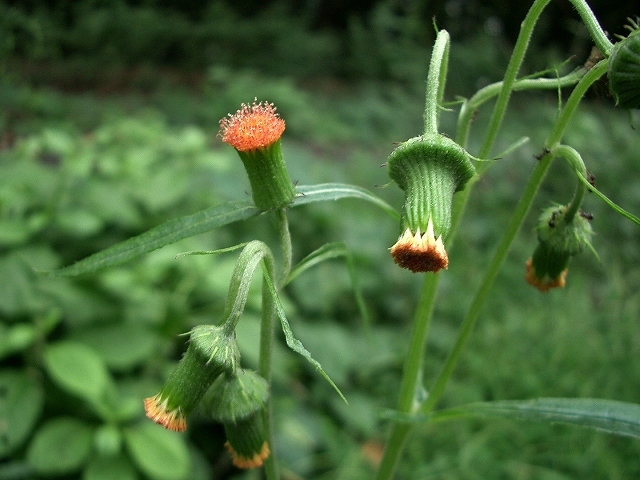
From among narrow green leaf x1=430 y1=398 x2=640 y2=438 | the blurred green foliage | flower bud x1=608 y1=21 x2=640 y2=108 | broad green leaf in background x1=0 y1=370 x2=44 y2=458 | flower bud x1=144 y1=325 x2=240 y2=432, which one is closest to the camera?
flower bud x1=608 y1=21 x2=640 y2=108

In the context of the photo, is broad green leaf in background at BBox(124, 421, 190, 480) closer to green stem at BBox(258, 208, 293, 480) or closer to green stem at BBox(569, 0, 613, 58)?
green stem at BBox(258, 208, 293, 480)

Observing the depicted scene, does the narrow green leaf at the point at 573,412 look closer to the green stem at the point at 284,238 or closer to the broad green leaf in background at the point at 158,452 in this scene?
the green stem at the point at 284,238

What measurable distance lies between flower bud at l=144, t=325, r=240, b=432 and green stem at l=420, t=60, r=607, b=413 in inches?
16.8

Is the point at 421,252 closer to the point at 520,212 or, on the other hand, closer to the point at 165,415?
the point at 520,212

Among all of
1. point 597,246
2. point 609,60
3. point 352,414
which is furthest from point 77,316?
point 597,246

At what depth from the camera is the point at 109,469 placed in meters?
2.00

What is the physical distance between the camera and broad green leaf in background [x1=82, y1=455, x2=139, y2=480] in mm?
1959

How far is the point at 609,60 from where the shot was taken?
761 mm

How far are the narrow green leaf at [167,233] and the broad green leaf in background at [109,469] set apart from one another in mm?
1290

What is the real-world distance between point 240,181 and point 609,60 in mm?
2610

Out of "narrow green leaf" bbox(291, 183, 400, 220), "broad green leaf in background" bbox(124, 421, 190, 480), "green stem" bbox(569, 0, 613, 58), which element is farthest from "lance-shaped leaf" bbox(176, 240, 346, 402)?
"broad green leaf in background" bbox(124, 421, 190, 480)

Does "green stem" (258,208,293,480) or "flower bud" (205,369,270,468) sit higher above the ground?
"green stem" (258,208,293,480)

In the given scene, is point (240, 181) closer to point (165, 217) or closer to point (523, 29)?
point (165, 217)

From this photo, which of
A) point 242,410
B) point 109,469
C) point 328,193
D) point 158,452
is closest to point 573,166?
point 328,193
